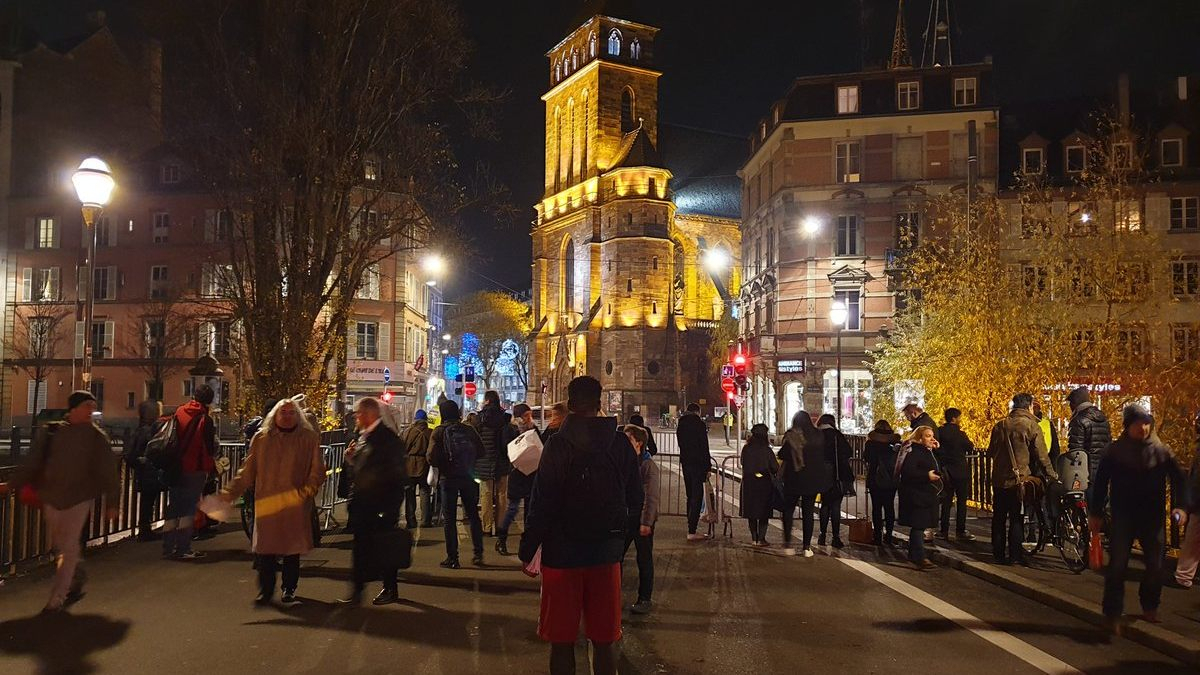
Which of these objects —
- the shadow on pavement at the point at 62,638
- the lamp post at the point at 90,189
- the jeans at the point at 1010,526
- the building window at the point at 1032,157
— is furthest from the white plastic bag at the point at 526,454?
the building window at the point at 1032,157

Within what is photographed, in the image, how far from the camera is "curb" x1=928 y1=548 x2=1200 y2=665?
707 centimetres

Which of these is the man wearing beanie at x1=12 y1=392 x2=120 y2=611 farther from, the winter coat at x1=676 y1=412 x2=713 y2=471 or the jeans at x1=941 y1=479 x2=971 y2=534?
the jeans at x1=941 y1=479 x2=971 y2=534

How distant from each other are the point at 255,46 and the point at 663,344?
2012 inches

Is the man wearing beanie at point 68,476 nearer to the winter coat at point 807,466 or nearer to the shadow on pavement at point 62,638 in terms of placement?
Answer: the shadow on pavement at point 62,638

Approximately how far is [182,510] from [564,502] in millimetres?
6947

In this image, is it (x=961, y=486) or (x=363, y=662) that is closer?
(x=363, y=662)

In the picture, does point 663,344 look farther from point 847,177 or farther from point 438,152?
point 438,152

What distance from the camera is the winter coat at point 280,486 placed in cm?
786

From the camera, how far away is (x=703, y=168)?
84688 mm

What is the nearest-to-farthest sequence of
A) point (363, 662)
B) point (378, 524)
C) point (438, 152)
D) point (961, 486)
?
point (363, 662) → point (378, 524) → point (961, 486) → point (438, 152)

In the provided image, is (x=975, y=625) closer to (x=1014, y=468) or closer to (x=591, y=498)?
(x=1014, y=468)

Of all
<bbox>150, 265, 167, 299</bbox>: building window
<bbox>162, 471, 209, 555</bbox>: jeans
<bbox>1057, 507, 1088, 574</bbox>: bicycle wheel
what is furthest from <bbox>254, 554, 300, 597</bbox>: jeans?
<bbox>150, 265, 167, 299</bbox>: building window

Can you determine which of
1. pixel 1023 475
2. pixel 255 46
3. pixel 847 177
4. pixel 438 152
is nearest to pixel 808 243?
pixel 847 177

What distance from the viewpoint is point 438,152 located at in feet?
62.5
